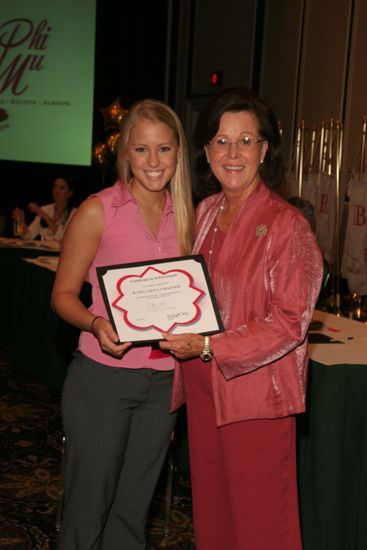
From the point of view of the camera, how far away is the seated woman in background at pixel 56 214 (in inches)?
272

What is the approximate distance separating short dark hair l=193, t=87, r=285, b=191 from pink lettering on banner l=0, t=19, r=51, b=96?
7.33 meters

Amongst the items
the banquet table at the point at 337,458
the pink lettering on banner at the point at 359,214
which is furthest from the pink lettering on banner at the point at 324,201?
the banquet table at the point at 337,458

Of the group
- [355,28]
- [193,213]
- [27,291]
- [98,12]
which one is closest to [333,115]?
[355,28]

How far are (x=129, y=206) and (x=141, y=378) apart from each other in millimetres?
484

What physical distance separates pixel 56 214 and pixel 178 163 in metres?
5.07

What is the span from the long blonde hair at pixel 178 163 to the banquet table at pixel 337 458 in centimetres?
76

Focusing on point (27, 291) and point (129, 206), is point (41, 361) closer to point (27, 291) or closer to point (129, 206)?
point (27, 291)

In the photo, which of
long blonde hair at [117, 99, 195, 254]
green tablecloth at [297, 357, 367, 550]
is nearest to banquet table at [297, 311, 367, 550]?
green tablecloth at [297, 357, 367, 550]

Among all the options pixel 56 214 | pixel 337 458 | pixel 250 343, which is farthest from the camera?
pixel 56 214

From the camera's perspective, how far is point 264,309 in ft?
6.34

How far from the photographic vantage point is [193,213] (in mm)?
2230

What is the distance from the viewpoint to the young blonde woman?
6.83 ft

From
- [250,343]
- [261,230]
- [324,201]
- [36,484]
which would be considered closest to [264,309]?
[250,343]

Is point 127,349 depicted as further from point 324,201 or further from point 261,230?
point 324,201
